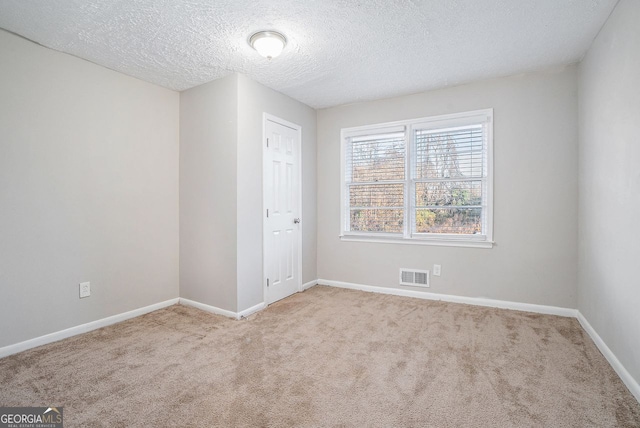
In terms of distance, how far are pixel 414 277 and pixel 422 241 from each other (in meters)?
0.46

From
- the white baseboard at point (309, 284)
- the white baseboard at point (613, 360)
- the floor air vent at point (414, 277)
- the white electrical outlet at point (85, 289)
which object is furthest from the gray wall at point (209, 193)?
the white baseboard at point (613, 360)

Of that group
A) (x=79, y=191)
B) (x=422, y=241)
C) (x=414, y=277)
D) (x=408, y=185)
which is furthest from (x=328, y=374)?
(x=79, y=191)

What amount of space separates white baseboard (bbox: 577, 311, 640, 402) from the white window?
1086 mm

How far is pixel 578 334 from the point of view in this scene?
2.70 meters

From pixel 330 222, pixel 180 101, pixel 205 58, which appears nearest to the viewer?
pixel 205 58

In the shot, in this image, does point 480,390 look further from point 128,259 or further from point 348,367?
point 128,259

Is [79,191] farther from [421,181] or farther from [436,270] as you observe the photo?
[436,270]

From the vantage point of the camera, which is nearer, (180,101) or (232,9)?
(232,9)

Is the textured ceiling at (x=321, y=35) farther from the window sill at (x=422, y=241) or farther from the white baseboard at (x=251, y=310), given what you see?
the white baseboard at (x=251, y=310)

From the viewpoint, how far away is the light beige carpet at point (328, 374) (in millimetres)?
1695

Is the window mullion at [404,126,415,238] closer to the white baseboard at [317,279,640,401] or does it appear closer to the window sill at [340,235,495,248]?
the window sill at [340,235,495,248]

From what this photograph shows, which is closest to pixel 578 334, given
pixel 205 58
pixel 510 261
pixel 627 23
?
pixel 510 261

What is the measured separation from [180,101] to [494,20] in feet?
10.5

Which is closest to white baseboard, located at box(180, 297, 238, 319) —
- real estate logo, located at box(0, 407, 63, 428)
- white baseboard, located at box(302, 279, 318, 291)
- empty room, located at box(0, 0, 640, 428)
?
empty room, located at box(0, 0, 640, 428)
